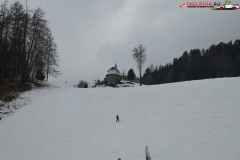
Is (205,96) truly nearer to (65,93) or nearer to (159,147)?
(159,147)

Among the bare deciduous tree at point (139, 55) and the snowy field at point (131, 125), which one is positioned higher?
the bare deciduous tree at point (139, 55)

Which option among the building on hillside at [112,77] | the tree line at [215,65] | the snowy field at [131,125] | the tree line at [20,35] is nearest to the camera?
the snowy field at [131,125]

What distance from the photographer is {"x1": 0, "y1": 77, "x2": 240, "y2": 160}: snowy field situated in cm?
1627

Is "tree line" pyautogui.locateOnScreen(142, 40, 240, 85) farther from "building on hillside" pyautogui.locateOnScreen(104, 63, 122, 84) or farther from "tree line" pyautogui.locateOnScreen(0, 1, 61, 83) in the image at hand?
"tree line" pyautogui.locateOnScreen(0, 1, 61, 83)

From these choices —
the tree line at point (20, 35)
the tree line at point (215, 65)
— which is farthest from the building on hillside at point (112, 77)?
the tree line at point (20, 35)

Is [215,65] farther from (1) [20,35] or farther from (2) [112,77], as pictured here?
(1) [20,35]

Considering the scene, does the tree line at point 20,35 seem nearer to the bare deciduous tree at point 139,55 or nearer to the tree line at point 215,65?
the bare deciduous tree at point 139,55

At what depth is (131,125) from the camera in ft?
73.4

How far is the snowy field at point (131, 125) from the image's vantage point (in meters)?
16.3

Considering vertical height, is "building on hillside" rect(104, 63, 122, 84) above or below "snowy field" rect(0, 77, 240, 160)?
above

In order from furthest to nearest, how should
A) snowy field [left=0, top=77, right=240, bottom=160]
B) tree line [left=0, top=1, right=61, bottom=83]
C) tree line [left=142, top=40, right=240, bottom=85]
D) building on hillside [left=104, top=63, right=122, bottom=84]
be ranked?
building on hillside [left=104, top=63, right=122, bottom=84] → tree line [left=142, top=40, right=240, bottom=85] → tree line [left=0, top=1, right=61, bottom=83] → snowy field [left=0, top=77, right=240, bottom=160]

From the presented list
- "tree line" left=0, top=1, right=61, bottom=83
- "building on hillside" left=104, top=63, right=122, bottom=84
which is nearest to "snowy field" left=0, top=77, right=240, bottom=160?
"tree line" left=0, top=1, right=61, bottom=83

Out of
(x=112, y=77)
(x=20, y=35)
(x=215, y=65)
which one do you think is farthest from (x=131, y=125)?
(x=112, y=77)

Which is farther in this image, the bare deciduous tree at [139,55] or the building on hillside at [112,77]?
the building on hillside at [112,77]
